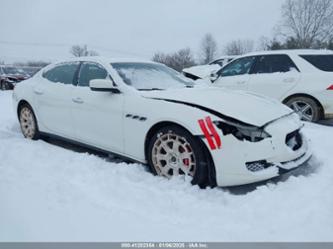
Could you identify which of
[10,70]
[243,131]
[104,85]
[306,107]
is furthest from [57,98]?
[10,70]

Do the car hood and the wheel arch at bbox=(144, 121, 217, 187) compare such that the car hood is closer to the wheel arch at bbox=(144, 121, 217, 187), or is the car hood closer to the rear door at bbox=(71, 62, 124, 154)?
the wheel arch at bbox=(144, 121, 217, 187)

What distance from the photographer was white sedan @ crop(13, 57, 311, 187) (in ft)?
9.33

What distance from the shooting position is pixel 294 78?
5867 millimetres

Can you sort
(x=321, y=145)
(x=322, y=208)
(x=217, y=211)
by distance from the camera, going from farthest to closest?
1. (x=321, y=145)
2. (x=217, y=211)
3. (x=322, y=208)

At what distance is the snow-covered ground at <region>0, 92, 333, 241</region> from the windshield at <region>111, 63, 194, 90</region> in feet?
3.43

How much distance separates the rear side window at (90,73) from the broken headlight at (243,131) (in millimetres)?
1800

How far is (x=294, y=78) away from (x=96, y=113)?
412 cm

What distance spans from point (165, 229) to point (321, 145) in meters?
2.80

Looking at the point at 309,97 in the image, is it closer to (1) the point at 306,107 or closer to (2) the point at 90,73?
(1) the point at 306,107

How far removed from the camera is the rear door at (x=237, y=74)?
645 cm

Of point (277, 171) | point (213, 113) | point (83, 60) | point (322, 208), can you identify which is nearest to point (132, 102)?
point (213, 113)

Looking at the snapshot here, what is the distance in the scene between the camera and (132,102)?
3.41m

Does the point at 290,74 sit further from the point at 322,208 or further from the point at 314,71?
the point at 322,208

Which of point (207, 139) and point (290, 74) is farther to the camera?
point (290, 74)
